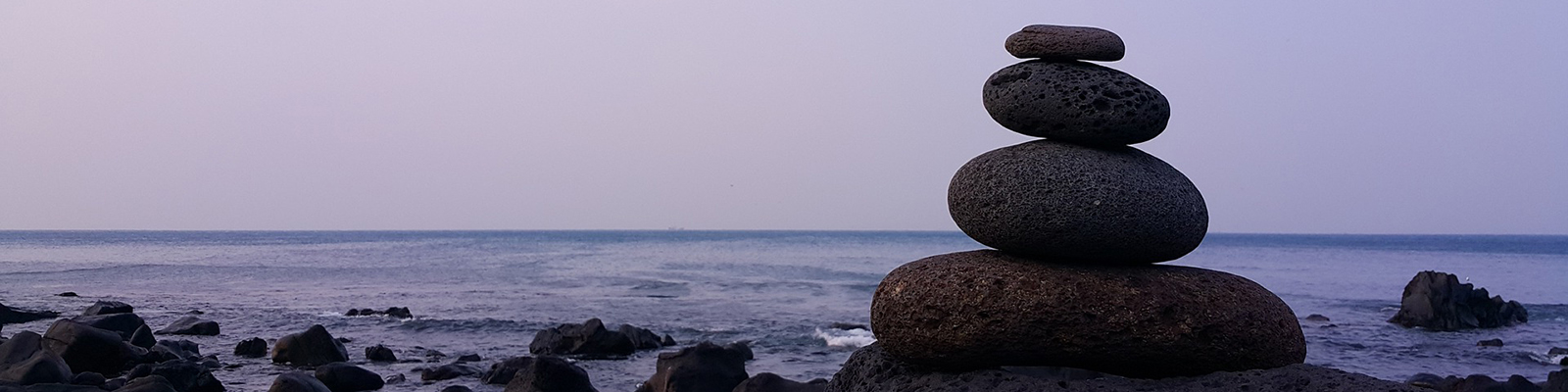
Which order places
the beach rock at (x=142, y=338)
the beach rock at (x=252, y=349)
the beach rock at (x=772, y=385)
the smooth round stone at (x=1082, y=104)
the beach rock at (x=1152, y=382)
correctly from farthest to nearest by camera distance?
1. the beach rock at (x=252, y=349)
2. the beach rock at (x=142, y=338)
3. the beach rock at (x=772, y=385)
4. the smooth round stone at (x=1082, y=104)
5. the beach rock at (x=1152, y=382)

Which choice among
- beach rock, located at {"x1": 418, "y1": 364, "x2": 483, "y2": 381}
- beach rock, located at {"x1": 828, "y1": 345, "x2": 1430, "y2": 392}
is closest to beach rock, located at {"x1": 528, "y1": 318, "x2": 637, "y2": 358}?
beach rock, located at {"x1": 418, "y1": 364, "x2": 483, "y2": 381}

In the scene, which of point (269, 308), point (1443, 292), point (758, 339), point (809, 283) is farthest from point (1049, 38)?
point (809, 283)

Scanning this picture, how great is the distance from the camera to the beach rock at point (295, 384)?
13.9 metres

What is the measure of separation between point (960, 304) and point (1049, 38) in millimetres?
1932

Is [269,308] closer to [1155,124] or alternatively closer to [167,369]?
[167,369]

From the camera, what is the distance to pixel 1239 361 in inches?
313

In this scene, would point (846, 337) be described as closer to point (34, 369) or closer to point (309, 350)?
point (309, 350)

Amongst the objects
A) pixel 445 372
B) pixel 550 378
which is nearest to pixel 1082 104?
pixel 550 378

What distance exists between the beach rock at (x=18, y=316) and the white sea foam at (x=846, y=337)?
17.7 m

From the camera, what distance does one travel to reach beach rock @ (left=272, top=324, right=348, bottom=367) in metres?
18.8

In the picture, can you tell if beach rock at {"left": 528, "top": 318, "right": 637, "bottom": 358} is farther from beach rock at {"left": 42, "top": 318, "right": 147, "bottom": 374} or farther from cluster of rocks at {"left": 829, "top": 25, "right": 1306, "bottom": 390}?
cluster of rocks at {"left": 829, "top": 25, "right": 1306, "bottom": 390}

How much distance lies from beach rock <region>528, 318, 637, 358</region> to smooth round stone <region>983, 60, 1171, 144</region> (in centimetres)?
1345

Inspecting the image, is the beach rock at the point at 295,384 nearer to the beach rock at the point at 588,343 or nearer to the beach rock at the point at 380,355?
the beach rock at the point at 380,355

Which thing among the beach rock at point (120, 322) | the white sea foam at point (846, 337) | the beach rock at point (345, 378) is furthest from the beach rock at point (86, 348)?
the white sea foam at point (846, 337)
